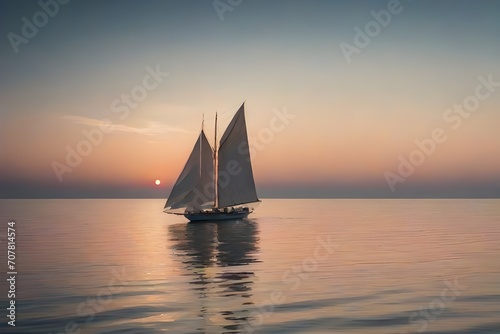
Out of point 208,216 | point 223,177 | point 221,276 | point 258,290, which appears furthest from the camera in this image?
point 223,177

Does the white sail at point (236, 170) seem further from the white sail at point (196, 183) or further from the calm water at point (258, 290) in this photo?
the calm water at point (258, 290)

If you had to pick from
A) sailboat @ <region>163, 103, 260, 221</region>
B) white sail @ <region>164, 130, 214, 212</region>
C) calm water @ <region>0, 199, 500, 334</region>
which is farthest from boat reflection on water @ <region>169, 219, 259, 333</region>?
sailboat @ <region>163, 103, 260, 221</region>

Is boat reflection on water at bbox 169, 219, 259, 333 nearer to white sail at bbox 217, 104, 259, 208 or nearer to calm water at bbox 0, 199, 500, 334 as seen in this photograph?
calm water at bbox 0, 199, 500, 334

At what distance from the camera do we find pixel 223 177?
9119 cm

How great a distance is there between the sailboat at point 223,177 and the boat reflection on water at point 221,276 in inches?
971

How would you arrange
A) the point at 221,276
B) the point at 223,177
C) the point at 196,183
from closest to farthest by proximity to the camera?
the point at 221,276 → the point at 196,183 → the point at 223,177

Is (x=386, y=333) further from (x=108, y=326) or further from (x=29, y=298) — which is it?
(x=29, y=298)

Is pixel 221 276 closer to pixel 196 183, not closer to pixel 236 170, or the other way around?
pixel 196 183

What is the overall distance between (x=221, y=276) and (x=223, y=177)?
2299 inches

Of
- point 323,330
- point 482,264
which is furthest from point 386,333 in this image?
point 482,264

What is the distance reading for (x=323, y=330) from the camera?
19969 millimetres

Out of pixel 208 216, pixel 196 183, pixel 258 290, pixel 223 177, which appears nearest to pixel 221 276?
pixel 258 290

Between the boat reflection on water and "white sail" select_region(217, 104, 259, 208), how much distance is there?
28.7 m

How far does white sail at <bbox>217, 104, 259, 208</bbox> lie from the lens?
9094cm
